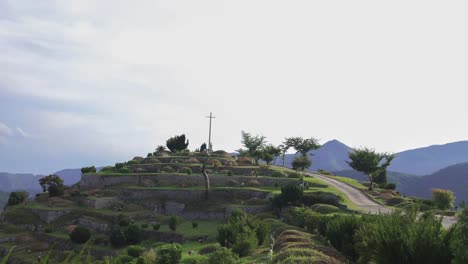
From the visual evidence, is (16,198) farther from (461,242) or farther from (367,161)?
(461,242)

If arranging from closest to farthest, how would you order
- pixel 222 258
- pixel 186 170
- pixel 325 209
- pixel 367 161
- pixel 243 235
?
pixel 222 258, pixel 243 235, pixel 325 209, pixel 367 161, pixel 186 170

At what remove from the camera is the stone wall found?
60094mm

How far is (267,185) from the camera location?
60094 millimetres

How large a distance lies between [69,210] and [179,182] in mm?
16063

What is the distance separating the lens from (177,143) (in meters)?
97.0

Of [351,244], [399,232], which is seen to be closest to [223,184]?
[351,244]

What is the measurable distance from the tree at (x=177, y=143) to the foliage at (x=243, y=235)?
66.6 meters

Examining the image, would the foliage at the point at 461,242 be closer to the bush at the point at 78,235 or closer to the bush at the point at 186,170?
the bush at the point at 78,235

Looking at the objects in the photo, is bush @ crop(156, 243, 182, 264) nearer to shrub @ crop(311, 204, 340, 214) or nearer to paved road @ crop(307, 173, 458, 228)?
shrub @ crop(311, 204, 340, 214)

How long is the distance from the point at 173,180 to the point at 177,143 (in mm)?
36595

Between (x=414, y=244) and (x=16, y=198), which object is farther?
(x=16, y=198)

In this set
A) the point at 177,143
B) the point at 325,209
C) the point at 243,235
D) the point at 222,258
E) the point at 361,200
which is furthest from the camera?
the point at 177,143

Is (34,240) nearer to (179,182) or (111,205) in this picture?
(111,205)

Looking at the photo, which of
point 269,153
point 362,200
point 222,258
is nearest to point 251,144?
point 269,153
